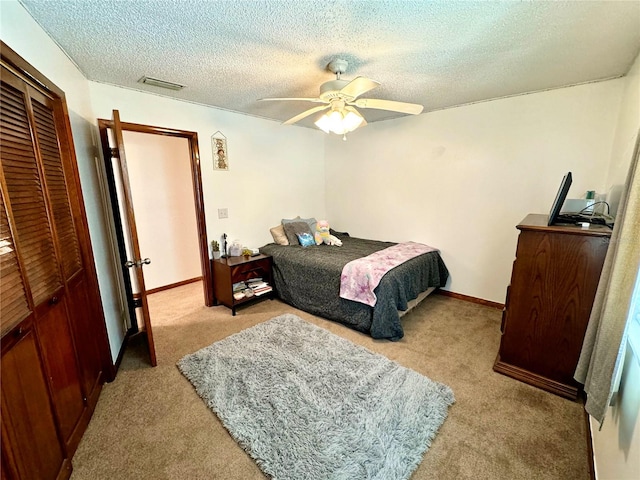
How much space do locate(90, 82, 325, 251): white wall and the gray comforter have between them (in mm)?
527

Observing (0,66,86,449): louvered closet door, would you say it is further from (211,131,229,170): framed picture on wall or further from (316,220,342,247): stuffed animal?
(316,220,342,247): stuffed animal

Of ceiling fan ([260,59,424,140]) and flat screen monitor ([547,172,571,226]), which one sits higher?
ceiling fan ([260,59,424,140])

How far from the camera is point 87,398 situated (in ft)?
5.41

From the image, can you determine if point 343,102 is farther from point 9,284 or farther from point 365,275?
point 9,284

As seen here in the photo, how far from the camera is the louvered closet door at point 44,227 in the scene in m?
1.16

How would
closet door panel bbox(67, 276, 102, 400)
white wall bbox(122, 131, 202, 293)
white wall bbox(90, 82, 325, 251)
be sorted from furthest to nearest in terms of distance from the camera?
white wall bbox(122, 131, 202, 293)
white wall bbox(90, 82, 325, 251)
closet door panel bbox(67, 276, 102, 400)

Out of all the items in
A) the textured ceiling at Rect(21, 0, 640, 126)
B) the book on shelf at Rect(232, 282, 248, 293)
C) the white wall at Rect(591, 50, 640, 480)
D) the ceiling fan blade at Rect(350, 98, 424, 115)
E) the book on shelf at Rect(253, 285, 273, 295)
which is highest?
the textured ceiling at Rect(21, 0, 640, 126)

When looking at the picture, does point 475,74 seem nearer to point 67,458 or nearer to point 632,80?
point 632,80

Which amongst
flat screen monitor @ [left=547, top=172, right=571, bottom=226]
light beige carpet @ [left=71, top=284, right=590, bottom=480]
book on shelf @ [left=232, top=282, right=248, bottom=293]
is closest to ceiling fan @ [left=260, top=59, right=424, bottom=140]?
flat screen monitor @ [left=547, top=172, right=571, bottom=226]

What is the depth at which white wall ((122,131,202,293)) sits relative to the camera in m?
3.51

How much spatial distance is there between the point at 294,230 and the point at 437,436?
8.91 feet

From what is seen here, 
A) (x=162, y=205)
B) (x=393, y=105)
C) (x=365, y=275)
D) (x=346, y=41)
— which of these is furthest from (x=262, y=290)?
(x=346, y=41)

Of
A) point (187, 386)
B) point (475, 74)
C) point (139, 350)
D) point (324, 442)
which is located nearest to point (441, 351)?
point (324, 442)

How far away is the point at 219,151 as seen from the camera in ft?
10.4
